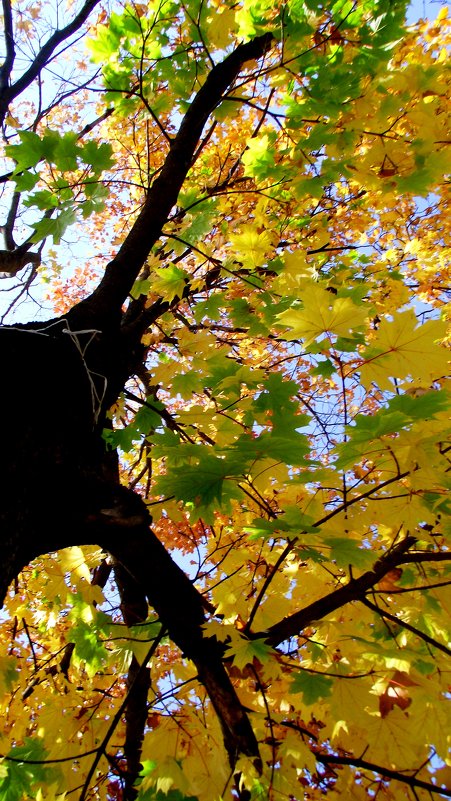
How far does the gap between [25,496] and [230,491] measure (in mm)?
620

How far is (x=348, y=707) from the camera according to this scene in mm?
1382

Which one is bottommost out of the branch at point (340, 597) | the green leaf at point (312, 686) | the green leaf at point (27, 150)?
the green leaf at point (312, 686)

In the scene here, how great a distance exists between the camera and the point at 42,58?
13.5 ft

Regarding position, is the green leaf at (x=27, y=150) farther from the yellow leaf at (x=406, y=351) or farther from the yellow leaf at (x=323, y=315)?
the yellow leaf at (x=406, y=351)

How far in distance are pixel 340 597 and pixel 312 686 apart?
0.99ft

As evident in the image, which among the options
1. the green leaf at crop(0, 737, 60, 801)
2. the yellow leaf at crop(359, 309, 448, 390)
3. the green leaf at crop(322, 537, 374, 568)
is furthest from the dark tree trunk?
the yellow leaf at crop(359, 309, 448, 390)

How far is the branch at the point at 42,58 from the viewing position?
407cm

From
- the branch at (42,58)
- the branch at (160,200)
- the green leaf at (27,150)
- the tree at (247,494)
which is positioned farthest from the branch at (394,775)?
the branch at (42,58)

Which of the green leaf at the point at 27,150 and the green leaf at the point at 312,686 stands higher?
the green leaf at the point at 27,150

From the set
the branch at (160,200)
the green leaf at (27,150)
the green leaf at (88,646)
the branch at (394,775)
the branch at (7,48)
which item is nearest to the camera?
the branch at (394,775)

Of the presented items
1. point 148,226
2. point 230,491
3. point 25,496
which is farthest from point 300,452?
point 148,226

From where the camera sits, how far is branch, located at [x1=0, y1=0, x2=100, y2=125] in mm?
4070

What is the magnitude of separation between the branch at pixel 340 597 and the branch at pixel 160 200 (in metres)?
1.64

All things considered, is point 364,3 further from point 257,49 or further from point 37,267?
point 37,267
